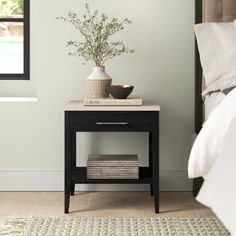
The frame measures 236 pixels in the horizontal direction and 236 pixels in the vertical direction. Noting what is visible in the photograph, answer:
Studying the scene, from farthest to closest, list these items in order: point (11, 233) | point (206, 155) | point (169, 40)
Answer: point (169, 40), point (11, 233), point (206, 155)

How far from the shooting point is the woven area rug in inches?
130

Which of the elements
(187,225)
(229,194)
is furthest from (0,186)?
(229,194)

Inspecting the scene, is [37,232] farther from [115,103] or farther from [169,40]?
[169,40]

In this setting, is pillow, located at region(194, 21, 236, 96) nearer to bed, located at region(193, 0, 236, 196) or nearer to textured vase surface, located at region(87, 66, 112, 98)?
bed, located at region(193, 0, 236, 196)

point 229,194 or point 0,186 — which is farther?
point 0,186

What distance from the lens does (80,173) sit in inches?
154

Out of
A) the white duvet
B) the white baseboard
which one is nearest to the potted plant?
Answer: the white baseboard

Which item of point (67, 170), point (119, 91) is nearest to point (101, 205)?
point (67, 170)

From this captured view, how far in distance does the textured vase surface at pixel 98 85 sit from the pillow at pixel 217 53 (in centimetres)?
59

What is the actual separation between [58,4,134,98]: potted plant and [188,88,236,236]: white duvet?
3.68ft

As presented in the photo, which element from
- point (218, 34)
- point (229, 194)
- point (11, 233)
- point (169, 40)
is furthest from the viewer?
point (169, 40)

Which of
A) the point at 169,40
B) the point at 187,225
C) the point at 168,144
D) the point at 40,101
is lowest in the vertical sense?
the point at 187,225

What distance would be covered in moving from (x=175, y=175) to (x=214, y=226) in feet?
3.05

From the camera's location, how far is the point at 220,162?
2.61m
